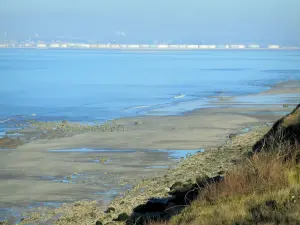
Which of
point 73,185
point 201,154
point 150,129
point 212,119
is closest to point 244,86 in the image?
point 212,119

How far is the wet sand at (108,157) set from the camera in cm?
1731

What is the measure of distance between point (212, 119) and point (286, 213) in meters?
27.4

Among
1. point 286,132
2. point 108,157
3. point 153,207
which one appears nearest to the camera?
point 153,207

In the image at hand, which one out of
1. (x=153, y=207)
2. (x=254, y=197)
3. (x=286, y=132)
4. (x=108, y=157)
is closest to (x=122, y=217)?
(x=153, y=207)

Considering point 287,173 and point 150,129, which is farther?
point 150,129

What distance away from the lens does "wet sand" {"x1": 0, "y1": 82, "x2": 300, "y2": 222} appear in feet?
56.8

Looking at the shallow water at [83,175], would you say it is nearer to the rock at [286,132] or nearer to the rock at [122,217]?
the rock at [122,217]

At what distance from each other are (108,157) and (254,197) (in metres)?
14.5

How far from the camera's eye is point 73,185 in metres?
18.0

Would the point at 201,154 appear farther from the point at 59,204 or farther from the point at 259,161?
the point at 259,161

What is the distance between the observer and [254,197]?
8.64m

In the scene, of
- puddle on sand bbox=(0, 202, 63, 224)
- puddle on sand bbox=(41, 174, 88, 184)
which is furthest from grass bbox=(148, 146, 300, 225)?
puddle on sand bbox=(41, 174, 88, 184)

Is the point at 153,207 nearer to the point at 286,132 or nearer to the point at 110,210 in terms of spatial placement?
the point at 110,210

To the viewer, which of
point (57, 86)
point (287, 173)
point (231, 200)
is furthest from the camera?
point (57, 86)
